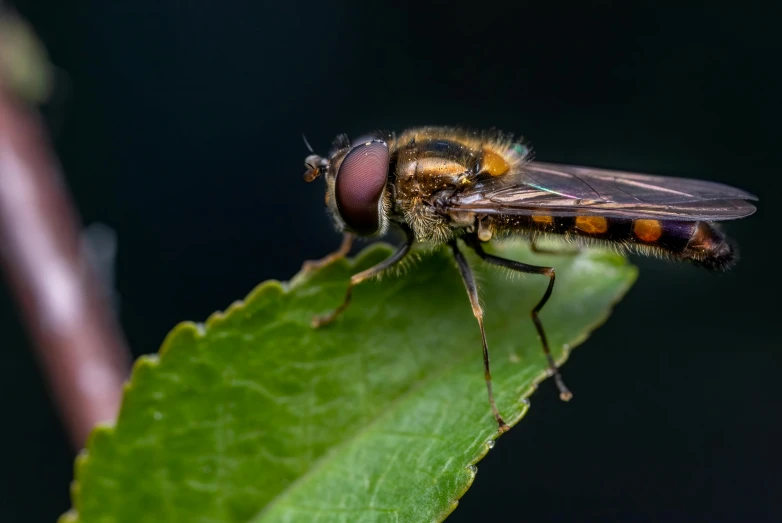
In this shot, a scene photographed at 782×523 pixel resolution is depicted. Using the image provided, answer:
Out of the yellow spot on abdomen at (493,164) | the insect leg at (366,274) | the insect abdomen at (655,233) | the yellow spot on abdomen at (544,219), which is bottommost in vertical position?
the insect abdomen at (655,233)

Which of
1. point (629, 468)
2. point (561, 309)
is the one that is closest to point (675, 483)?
point (629, 468)

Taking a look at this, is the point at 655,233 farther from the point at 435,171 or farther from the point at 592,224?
the point at 435,171

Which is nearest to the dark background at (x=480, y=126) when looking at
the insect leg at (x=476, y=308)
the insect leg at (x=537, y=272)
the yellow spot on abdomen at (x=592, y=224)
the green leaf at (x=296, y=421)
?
the yellow spot on abdomen at (x=592, y=224)

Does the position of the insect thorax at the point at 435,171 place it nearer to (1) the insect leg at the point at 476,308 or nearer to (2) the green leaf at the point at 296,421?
(1) the insect leg at the point at 476,308

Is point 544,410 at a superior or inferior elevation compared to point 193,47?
inferior

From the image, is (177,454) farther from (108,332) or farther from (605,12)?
(605,12)

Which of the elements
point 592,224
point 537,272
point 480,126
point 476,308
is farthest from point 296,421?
point 480,126
